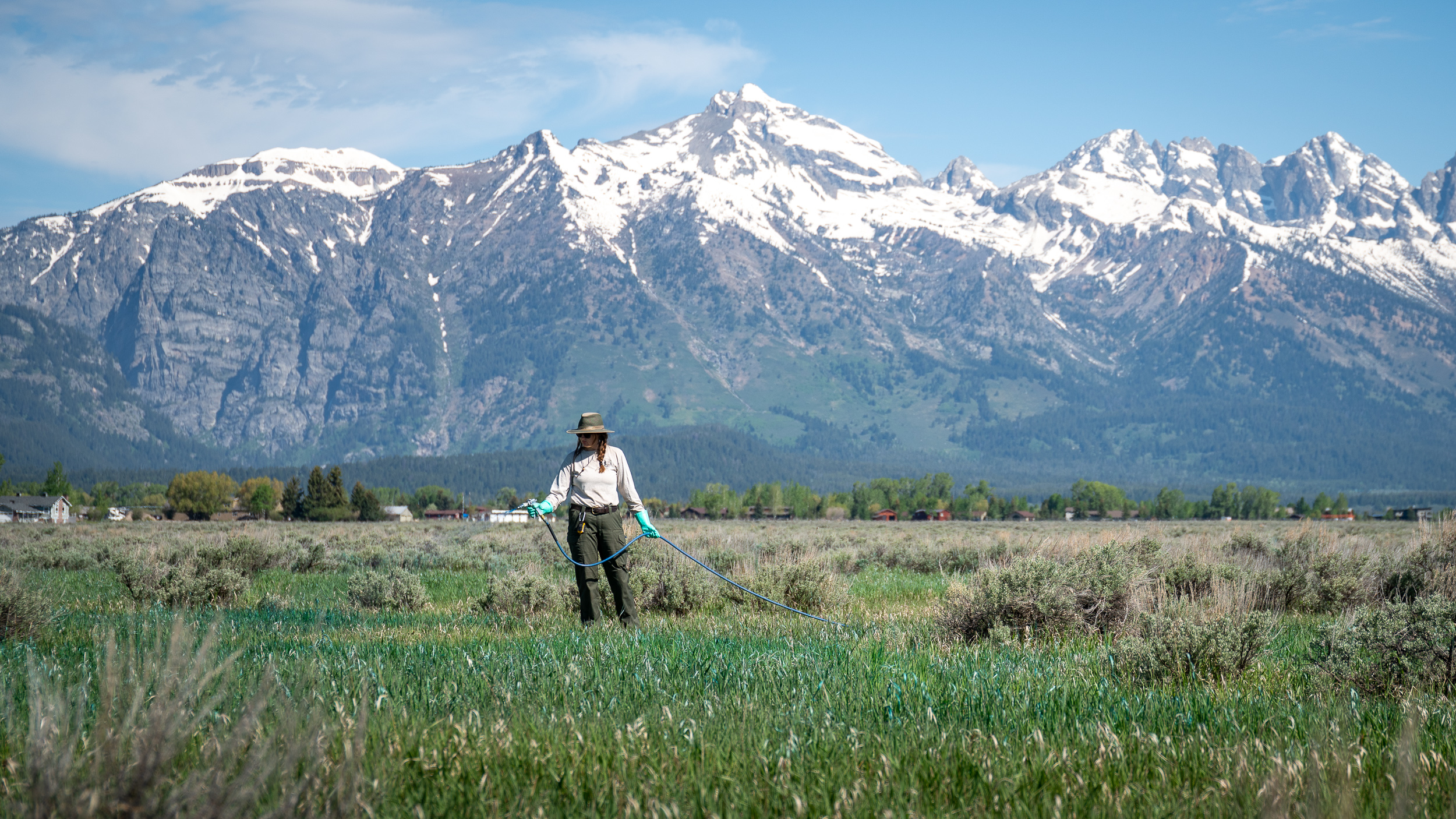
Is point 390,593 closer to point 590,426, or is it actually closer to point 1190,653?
point 590,426

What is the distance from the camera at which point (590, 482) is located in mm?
10641

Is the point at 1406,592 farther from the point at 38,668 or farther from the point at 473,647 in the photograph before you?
the point at 38,668

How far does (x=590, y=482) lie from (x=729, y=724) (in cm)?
598

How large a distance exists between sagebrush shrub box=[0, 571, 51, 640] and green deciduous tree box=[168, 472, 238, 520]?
164 m

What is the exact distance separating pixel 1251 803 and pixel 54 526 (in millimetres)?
56812

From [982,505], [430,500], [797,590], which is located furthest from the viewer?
[430,500]

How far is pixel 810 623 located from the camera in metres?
10.2

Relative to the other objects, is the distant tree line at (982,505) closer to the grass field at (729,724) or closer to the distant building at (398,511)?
the distant building at (398,511)

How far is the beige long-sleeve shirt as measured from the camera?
1060cm

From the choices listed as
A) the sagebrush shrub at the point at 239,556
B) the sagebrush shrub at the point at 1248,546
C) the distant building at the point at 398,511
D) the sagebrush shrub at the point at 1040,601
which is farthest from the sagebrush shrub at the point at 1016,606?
the distant building at the point at 398,511

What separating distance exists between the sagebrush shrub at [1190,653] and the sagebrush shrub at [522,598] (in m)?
6.97

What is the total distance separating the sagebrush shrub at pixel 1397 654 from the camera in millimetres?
6312

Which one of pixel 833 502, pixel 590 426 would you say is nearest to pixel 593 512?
→ pixel 590 426

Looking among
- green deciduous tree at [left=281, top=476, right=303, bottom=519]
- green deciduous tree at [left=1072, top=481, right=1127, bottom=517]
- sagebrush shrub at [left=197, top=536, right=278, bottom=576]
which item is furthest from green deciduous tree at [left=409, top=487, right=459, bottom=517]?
sagebrush shrub at [left=197, top=536, right=278, bottom=576]
